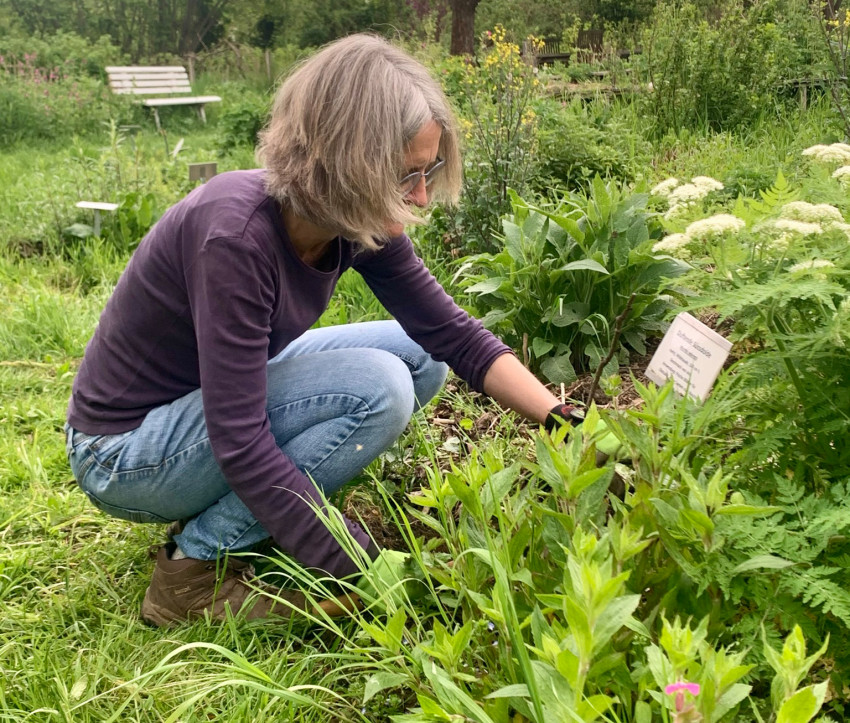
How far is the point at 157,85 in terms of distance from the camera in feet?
39.2

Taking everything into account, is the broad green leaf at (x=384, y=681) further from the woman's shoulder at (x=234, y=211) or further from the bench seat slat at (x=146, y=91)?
the bench seat slat at (x=146, y=91)

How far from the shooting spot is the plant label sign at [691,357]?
1608 mm

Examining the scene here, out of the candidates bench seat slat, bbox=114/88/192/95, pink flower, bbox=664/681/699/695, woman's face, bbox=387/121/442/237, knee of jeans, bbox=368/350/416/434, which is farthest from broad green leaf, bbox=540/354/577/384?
bench seat slat, bbox=114/88/192/95

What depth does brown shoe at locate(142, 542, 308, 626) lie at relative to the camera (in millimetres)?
1785

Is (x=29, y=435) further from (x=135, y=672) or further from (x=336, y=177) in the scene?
(x=336, y=177)

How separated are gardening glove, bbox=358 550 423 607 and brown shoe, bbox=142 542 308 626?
1.06ft

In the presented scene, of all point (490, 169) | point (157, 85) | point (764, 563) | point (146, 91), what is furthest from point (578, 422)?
point (157, 85)

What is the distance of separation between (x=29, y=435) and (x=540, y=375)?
1.78 meters

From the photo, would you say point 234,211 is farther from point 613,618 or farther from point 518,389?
point 613,618

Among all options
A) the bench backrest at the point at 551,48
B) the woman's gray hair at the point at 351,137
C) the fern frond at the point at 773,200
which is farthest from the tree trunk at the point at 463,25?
the fern frond at the point at 773,200

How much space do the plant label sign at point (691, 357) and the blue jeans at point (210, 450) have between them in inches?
24.1

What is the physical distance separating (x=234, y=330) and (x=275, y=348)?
1.24 ft

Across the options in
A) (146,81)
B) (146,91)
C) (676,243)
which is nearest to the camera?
(676,243)

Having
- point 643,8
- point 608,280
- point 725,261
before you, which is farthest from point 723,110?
point 643,8
